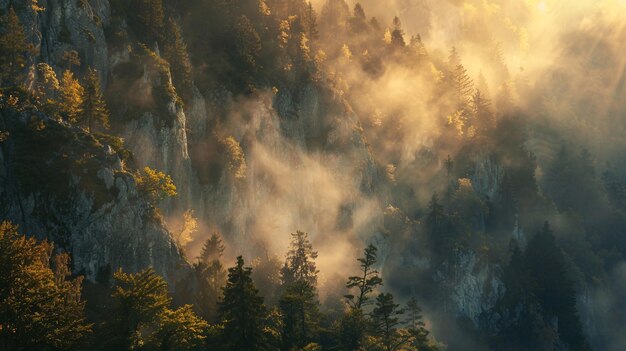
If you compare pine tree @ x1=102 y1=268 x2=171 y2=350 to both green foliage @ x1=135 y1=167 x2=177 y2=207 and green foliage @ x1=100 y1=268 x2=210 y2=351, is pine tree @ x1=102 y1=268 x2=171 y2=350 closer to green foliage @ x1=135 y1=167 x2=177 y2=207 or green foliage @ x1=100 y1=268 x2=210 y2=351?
green foliage @ x1=100 y1=268 x2=210 y2=351

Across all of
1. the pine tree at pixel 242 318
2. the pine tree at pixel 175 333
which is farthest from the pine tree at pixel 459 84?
the pine tree at pixel 175 333

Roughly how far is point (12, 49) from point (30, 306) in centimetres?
2984

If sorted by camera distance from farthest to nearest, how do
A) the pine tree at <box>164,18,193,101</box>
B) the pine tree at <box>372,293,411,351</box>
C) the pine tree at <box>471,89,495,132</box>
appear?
the pine tree at <box>471,89,495,132</box>, the pine tree at <box>164,18,193,101</box>, the pine tree at <box>372,293,411,351</box>

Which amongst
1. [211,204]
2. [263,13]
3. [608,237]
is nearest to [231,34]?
[263,13]

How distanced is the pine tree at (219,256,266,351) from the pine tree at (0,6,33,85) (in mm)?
30917

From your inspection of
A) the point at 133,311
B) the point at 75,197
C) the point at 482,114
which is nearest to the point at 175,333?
the point at 133,311

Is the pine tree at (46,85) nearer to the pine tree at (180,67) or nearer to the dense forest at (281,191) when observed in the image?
the dense forest at (281,191)

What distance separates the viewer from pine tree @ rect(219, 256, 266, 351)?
44.7 meters

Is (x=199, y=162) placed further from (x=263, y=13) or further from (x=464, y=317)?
(x=464, y=317)

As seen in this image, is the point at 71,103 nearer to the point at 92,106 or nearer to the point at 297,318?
the point at 92,106

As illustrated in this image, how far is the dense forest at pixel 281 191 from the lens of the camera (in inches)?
1923

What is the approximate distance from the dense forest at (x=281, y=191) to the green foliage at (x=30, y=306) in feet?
0.49

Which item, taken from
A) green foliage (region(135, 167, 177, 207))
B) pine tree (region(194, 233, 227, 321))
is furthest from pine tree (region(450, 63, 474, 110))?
green foliage (region(135, 167, 177, 207))

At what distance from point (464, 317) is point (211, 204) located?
194 ft
